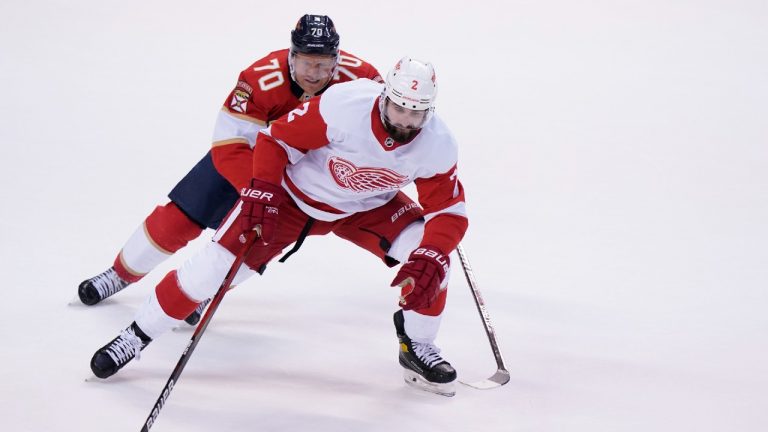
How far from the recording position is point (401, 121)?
3133mm

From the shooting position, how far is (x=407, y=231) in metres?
3.53

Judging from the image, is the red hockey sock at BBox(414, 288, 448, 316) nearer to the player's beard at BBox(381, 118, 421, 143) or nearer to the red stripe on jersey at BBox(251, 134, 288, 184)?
the player's beard at BBox(381, 118, 421, 143)

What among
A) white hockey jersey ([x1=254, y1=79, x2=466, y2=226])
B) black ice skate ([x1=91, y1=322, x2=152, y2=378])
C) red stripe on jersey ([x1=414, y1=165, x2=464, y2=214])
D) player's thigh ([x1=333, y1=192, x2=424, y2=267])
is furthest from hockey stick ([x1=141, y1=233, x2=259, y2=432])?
red stripe on jersey ([x1=414, y1=165, x2=464, y2=214])

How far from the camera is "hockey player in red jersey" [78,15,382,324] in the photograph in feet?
11.9

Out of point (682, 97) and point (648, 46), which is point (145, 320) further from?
point (648, 46)

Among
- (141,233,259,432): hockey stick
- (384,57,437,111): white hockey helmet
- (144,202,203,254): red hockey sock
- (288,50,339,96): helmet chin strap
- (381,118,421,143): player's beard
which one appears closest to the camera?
(141,233,259,432): hockey stick

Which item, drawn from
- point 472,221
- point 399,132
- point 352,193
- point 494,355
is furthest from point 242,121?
point 472,221

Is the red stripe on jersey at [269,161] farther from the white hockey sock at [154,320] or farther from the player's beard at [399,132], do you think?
the white hockey sock at [154,320]

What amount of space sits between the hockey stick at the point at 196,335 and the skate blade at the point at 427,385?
724mm

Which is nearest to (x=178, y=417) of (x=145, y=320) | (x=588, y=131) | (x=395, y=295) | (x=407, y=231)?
(x=145, y=320)

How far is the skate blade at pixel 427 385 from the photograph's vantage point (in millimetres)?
3406

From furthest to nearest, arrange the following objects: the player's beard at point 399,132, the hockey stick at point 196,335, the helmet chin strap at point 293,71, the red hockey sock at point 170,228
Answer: the red hockey sock at point 170,228 < the helmet chin strap at point 293,71 < the player's beard at point 399,132 < the hockey stick at point 196,335

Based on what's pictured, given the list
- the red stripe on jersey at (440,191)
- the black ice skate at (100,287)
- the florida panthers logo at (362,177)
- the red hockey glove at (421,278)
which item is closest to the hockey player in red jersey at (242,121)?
the black ice skate at (100,287)

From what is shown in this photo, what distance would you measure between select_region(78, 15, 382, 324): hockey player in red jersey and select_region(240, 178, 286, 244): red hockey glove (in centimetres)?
34
